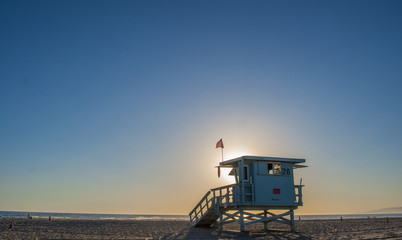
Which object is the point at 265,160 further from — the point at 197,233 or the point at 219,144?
the point at 197,233

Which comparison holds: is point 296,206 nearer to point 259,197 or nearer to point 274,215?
point 274,215

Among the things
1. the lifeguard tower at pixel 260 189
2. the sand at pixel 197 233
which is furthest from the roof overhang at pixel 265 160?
the sand at pixel 197 233

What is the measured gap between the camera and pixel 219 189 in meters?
23.1

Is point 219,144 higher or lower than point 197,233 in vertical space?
higher

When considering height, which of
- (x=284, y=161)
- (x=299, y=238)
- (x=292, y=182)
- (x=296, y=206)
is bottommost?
(x=299, y=238)

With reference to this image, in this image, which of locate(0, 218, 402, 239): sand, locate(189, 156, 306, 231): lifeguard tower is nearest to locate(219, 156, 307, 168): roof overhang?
locate(189, 156, 306, 231): lifeguard tower

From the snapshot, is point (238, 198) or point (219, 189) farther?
point (219, 189)

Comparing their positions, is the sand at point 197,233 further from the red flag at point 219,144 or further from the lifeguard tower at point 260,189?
the red flag at point 219,144

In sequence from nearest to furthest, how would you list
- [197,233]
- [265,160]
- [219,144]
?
[197,233] → [265,160] → [219,144]

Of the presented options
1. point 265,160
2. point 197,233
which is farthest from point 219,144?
point 197,233

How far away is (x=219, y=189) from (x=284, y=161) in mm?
4753

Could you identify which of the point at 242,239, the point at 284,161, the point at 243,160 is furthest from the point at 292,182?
the point at 242,239

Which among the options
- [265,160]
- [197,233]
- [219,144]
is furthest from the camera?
[219,144]

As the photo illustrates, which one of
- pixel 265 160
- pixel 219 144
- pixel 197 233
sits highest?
pixel 219 144
